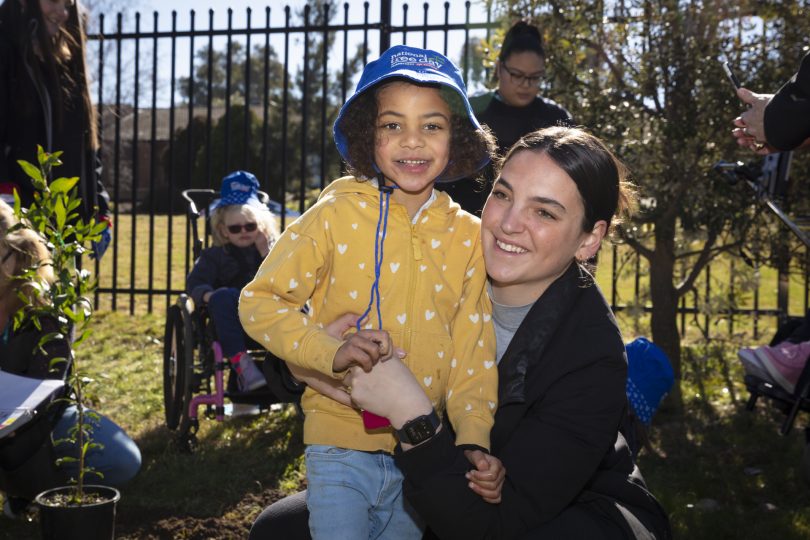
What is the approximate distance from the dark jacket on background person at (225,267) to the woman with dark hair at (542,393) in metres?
3.13

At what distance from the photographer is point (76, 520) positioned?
10.3ft

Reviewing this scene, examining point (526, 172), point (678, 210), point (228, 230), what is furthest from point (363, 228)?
point (678, 210)

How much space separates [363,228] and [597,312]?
0.67 meters

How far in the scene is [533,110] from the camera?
4648 millimetres

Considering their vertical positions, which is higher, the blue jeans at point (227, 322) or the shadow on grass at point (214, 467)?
the blue jeans at point (227, 322)

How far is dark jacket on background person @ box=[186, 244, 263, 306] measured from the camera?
17.8 ft

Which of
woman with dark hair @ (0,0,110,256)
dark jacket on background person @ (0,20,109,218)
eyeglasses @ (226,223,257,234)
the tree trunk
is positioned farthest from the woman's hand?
the tree trunk

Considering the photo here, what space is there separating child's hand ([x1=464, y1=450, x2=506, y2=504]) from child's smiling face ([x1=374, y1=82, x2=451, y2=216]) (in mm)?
821

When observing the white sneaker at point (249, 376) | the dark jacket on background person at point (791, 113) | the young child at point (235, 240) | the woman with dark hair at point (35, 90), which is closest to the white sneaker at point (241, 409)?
the white sneaker at point (249, 376)

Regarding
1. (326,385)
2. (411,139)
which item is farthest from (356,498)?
(411,139)

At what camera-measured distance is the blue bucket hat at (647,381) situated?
3061mm

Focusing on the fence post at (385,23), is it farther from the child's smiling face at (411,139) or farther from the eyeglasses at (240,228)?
the child's smiling face at (411,139)

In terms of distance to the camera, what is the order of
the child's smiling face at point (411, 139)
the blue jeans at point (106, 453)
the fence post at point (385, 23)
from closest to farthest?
the child's smiling face at point (411, 139), the blue jeans at point (106, 453), the fence post at point (385, 23)

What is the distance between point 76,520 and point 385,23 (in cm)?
598
